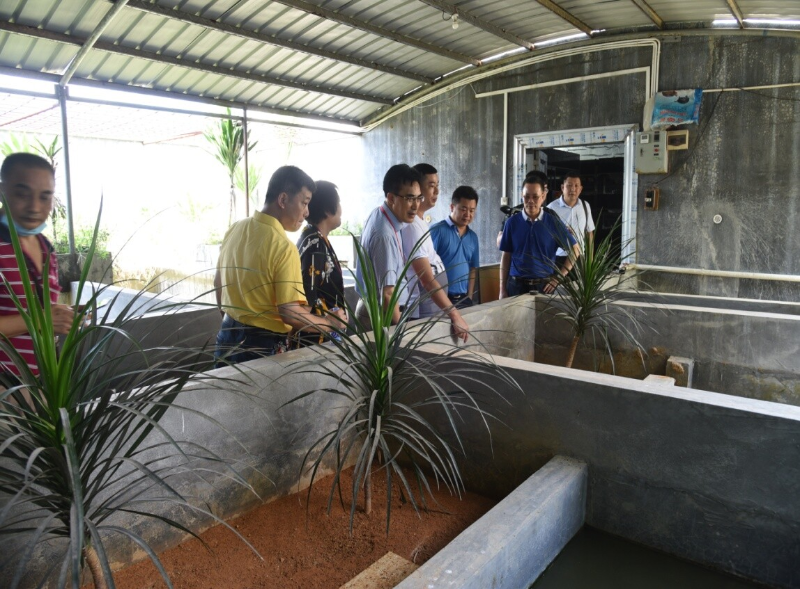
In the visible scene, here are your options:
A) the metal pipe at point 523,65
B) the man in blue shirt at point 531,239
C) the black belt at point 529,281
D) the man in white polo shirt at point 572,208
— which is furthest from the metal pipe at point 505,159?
the black belt at point 529,281

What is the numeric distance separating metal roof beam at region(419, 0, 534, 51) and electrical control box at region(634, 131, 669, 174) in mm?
1836

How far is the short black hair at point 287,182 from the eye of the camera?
2.27m

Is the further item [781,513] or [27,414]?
[781,513]

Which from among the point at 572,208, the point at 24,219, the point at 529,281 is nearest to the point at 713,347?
the point at 529,281

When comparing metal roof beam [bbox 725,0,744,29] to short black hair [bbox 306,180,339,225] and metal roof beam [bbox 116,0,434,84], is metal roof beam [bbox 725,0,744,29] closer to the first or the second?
metal roof beam [bbox 116,0,434,84]

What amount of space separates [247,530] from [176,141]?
11103mm

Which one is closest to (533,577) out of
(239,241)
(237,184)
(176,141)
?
(239,241)

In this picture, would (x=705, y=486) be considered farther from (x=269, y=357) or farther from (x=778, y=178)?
(x=778, y=178)

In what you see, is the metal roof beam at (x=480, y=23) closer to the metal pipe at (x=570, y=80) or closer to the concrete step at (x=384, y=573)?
the metal pipe at (x=570, y=80)

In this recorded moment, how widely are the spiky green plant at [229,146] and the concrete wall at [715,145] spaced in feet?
14.5

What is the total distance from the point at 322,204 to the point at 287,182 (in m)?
0.34

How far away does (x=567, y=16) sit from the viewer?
605 centimetres

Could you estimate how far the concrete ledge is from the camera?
4.53 ft

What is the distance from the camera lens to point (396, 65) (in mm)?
7504
